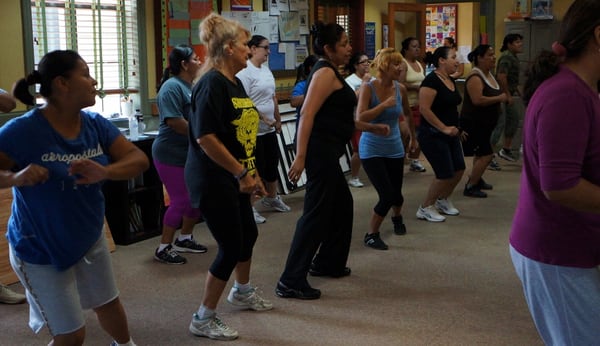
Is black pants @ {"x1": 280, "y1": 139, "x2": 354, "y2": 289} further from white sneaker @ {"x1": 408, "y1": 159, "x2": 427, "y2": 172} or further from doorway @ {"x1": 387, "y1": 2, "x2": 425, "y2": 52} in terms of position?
doorway @ {"x1": 387, "y1": 2, "x2": 425, "y2": 52}

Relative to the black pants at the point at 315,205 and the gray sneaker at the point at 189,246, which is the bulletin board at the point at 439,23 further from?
the black pants at the point at 315,205

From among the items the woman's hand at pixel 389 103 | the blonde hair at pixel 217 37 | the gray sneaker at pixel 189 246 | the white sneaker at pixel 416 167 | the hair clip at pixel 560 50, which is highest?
the blonde hair at pixel 217 37

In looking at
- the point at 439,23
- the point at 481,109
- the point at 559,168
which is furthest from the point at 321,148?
the point at 439,23

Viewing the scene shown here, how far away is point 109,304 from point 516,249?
139 centimetres

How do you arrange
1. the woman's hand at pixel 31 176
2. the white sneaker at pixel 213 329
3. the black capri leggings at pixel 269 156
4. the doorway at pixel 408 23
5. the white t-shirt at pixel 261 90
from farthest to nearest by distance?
the doorway at pixel 408 23 < the black capri leggings at pixel 269 156 < the white t-shirt at pixel 261 90 < the white sneaker at pixel 213 329 < the woman's hand at pixel 31 176

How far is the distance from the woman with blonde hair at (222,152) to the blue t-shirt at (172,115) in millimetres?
1295

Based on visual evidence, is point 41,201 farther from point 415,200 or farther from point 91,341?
point 415,200

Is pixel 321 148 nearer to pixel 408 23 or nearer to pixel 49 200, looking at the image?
pixel 49 200

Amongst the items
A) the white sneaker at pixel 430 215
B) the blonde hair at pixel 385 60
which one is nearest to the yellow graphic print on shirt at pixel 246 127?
the blonde hair at pixel 385 60

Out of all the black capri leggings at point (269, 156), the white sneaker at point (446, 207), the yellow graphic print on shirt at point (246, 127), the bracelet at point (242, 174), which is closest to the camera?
the bracelet at point (242, 174)

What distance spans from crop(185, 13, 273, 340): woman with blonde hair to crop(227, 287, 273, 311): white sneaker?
372 mm

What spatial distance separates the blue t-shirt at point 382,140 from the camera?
15.8 feet

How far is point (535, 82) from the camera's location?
6.13 feet

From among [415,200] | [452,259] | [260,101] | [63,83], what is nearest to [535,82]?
[63,83]
